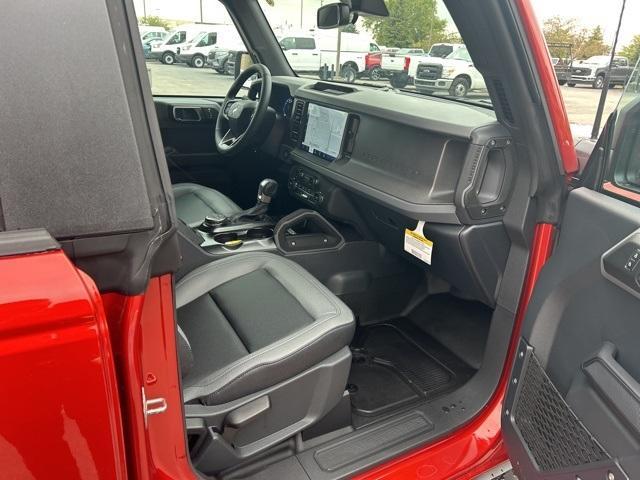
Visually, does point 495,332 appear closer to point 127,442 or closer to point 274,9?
point 127,442

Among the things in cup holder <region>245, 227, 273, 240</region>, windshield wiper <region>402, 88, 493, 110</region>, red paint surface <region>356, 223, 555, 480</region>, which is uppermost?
windshield wiper <region>402, 88, 493, 110</region>

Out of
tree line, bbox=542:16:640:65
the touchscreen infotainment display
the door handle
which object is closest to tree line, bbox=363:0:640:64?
tree line, bbox=542:16:640:65

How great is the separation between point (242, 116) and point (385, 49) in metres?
0.78

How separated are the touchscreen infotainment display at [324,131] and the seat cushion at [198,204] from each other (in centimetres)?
46

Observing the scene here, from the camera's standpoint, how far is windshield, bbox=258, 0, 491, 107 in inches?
74.1

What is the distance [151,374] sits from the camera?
2.98 ft

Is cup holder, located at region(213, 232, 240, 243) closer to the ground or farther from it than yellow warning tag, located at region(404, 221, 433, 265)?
closer to the ground

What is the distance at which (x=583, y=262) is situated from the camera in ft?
3.80

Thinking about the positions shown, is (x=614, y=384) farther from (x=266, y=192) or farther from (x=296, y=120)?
(x=296, y=120)

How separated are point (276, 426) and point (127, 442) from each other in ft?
2.25

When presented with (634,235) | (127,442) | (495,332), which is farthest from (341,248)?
(127,442)

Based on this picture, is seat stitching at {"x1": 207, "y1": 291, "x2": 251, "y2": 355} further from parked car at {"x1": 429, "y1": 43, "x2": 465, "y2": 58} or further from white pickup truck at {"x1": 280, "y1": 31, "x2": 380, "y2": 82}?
white pickup truck at {"x1": 280, "y1": 31, "x2": 380, "y2": 82}

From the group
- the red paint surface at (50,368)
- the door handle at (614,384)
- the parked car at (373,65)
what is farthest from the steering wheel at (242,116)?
the red paint surface at (50,368)

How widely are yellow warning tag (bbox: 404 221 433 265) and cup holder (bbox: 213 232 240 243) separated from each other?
70 cm
